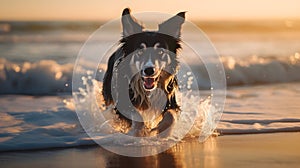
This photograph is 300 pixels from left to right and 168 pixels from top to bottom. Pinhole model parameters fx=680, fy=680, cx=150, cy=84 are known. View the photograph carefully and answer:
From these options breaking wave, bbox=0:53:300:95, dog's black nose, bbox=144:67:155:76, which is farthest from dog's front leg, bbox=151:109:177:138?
breaking wave, bbox=0:53:300:95

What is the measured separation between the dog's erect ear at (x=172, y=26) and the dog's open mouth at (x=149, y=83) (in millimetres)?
484

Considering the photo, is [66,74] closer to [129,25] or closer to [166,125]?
[166,125]

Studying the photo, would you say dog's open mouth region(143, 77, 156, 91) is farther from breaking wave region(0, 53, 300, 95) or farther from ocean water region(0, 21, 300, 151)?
breaking wave region(0, 53, 300, 95)

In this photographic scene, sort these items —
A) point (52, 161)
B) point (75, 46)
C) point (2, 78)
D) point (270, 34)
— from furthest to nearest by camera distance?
point (270, 34) < point (75, 46) < point (2, 78) < point (52, 161)

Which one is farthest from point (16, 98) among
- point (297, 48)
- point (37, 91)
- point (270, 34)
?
point (270, 34)

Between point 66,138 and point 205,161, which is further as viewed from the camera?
point 66,138

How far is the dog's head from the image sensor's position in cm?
657

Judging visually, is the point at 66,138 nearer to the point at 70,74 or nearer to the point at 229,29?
the point at 70,74

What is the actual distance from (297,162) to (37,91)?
564cm

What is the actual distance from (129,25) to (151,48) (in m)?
0.32

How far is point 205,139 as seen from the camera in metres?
6.99

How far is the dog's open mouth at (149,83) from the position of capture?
668 cm

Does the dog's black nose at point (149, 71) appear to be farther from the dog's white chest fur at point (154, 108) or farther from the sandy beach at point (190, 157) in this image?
the sandy beach at point (190, 157)

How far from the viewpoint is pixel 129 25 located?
262 inches
